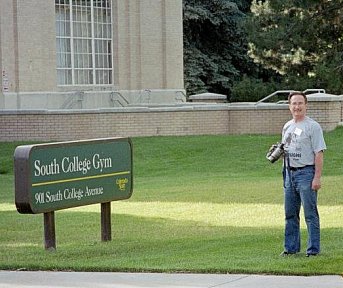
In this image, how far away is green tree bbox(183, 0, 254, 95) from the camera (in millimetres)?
55750

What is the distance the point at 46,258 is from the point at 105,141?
202 cm

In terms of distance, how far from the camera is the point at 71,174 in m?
13.1

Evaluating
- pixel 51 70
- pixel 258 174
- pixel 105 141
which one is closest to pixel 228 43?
pixel 51 70

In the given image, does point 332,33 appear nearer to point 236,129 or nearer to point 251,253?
point 236,129

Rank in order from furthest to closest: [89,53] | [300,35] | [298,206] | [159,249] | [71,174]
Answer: [300,35], [89,53], [71,174], [159,249], [298,206]

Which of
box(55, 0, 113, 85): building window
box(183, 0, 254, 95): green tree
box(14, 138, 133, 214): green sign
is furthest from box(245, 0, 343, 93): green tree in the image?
box(14, 138, 133, 214): green sign

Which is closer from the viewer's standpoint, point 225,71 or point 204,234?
point 204,234

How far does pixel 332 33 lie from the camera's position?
43406 millimetres

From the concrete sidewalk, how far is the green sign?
1.63 metres

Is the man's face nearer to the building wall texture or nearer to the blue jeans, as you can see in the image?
the blue jeans

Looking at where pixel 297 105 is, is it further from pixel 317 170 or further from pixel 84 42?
pixel 84 42

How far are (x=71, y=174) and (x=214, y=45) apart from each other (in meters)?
46.8

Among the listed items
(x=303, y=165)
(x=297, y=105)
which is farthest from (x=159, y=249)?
(x=297, y=105)

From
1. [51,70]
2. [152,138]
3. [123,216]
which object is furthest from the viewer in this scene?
[51,70]
